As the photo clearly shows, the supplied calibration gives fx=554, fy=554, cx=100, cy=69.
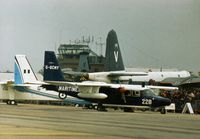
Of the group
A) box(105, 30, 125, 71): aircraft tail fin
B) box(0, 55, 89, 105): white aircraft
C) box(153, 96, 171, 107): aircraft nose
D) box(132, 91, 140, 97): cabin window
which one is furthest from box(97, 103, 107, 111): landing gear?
box(105, 30, 125, 71): aircraft tail fin

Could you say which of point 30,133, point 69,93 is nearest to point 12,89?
point 69,93

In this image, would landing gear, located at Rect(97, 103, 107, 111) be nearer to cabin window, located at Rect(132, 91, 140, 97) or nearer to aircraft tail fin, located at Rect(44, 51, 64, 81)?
cabin window, located at Rect(132, 91, 140, 97)

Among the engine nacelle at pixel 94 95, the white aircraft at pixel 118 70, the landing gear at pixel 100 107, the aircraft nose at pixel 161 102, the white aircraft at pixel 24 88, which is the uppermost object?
the white aircraft at pixel 118 70

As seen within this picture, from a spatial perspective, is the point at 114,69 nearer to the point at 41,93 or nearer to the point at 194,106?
the point at 41,93

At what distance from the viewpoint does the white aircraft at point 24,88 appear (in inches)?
2456

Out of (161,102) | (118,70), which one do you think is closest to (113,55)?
(118,70)

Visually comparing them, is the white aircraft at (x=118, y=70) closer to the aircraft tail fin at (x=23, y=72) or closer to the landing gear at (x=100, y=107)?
the aircraft tail fin at (x=23, y=72)

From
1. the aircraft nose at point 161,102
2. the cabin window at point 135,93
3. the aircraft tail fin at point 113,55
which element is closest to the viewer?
the aircraft nose at point 161,102

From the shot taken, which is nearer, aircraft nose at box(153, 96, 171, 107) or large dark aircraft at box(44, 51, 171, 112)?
aircraft nose at box(153, 96, 171, 107)

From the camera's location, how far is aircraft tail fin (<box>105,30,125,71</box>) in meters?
83.5

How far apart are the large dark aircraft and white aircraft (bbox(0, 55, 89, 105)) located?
1006 cm

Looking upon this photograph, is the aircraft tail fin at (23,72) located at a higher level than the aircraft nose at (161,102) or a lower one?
higher

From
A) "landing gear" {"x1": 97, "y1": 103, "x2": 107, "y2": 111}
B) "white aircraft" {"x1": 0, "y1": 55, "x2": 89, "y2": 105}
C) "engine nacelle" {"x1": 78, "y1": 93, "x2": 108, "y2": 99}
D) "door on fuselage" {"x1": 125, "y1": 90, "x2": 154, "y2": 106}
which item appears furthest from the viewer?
"white aircraft" {"x1": 0, "y1": 55, "x2": 89, "y2": 105}

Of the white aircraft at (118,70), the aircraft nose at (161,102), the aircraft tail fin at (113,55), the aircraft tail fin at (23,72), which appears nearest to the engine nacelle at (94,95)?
the aircraft nose at (161,102)
